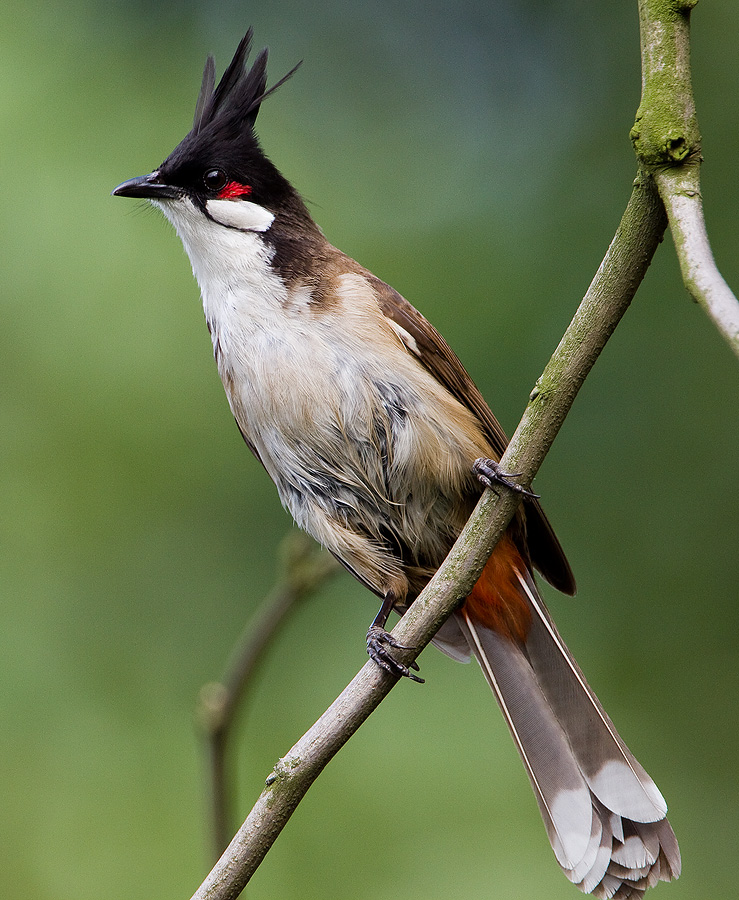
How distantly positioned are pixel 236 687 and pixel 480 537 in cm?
71

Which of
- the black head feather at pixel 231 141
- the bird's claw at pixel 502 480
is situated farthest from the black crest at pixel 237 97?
the bird's claw at pixel 502 480

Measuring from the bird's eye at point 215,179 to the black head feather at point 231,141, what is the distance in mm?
10

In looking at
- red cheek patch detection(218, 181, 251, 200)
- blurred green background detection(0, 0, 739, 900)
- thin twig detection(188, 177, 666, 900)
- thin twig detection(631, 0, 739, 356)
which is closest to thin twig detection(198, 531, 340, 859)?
thin twig detection(188, 177, 666, 900)

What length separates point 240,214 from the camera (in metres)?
2.87

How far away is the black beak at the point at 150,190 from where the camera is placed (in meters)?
2.92

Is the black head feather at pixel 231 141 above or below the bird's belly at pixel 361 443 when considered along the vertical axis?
above

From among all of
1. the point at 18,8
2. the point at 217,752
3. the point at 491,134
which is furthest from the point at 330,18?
the point at 217,752

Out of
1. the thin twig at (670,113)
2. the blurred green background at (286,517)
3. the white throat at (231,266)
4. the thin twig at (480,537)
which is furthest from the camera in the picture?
the blurred green background at (286,517)

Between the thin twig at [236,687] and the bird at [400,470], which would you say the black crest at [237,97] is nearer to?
the bird at [400,470]

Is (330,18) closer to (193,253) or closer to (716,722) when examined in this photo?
(193,253)

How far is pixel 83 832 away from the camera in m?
3.99

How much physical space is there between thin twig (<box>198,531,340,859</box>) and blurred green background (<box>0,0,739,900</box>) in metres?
1.66

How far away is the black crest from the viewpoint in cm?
292

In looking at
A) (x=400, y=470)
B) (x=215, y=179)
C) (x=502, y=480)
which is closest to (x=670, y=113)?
(x=502, y=480)
